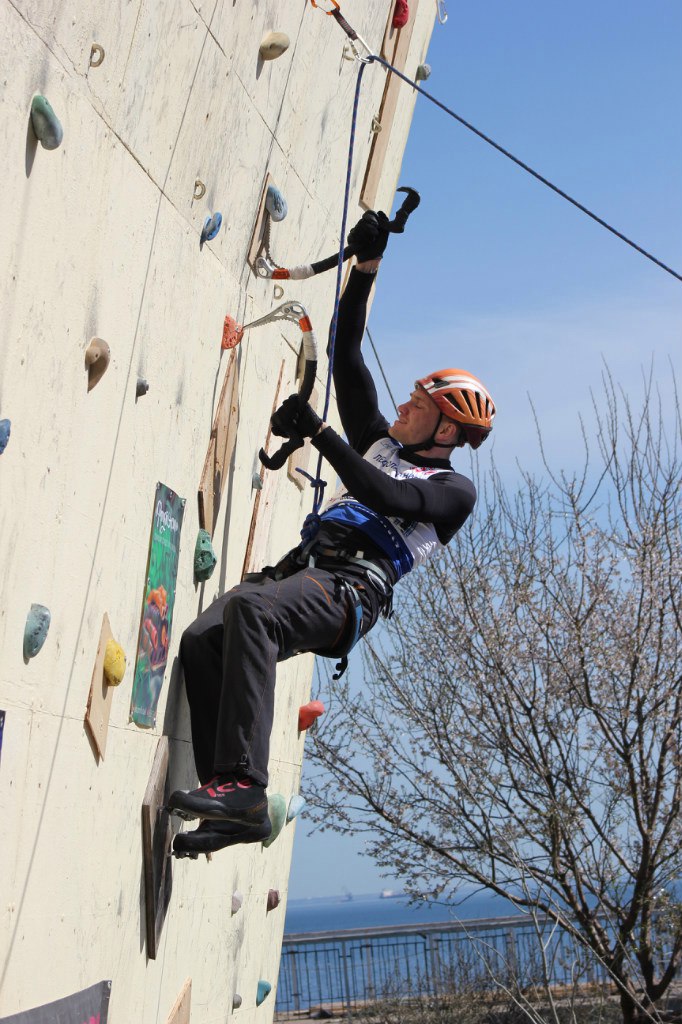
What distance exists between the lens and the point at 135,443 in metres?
3.08

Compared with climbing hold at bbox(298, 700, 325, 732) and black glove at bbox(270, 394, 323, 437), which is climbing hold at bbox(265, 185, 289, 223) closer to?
black glove at bbox(270, 394, 323, 437)

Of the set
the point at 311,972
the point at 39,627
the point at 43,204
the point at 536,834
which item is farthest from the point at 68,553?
the point at 311,972

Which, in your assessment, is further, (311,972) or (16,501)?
(311,972)

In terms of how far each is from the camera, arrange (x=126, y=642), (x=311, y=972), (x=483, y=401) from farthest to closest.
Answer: (x=311, y=972) → (x=483, y=401) → (x=126, y=642)

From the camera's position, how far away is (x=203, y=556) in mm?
3621

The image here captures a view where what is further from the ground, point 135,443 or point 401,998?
point 135,443

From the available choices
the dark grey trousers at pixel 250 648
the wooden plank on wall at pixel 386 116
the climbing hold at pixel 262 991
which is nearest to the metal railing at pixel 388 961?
the climbing hold at pixel 262 991

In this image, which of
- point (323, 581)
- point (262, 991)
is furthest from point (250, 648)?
point (262, 991)

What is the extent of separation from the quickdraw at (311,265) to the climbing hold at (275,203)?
0.24 feet

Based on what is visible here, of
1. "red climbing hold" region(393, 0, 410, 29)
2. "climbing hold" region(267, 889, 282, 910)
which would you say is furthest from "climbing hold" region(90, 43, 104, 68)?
"climbing hold" region(267, 889, 282, 910)

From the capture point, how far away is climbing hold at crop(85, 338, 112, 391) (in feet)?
9.00

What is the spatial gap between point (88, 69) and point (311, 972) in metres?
11.3

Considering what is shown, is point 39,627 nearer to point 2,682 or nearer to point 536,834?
point 2,682

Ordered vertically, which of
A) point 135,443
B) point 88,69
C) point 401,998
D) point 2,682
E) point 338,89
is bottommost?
point 401,998
